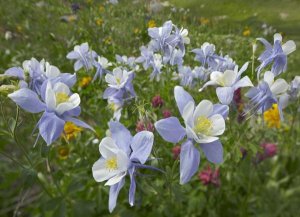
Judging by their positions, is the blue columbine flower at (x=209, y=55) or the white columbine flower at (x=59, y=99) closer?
the white columbine flower at (x=59, y=99)

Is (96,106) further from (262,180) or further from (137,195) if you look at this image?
(262,180)

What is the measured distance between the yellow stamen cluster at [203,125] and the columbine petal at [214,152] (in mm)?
50

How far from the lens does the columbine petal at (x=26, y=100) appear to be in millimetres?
1192

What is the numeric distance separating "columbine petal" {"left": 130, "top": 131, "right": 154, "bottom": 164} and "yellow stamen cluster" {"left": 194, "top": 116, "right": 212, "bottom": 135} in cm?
17

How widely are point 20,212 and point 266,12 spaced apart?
32.4ft

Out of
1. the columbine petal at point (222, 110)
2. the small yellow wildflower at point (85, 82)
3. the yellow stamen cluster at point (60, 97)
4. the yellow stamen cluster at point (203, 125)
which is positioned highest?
the columbine petal at point (222, 110)

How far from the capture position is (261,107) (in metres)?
1.35

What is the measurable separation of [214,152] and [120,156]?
0.91 ft

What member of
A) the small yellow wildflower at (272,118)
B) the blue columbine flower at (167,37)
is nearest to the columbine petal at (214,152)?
the blue columbine flower at (167,37)

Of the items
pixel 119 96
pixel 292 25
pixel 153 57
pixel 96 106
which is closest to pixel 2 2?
pixel 96 106

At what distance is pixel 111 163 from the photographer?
120 cm

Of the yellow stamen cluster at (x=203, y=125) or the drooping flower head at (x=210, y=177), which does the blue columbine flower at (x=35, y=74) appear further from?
the drooping flower head at (x=210, y=177)

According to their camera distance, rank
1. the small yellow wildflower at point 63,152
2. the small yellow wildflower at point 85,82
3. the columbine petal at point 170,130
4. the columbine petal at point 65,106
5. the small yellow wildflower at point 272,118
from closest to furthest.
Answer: the columbine petal at point 170,130 → the columbine petal at point 65,106 → the small yellow wildflower at point 63,152 → the small yellow wildflower at point 272,118 → the small yellow wildflower at point 85,82

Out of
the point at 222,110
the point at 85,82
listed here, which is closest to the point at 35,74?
the point at 222,110
